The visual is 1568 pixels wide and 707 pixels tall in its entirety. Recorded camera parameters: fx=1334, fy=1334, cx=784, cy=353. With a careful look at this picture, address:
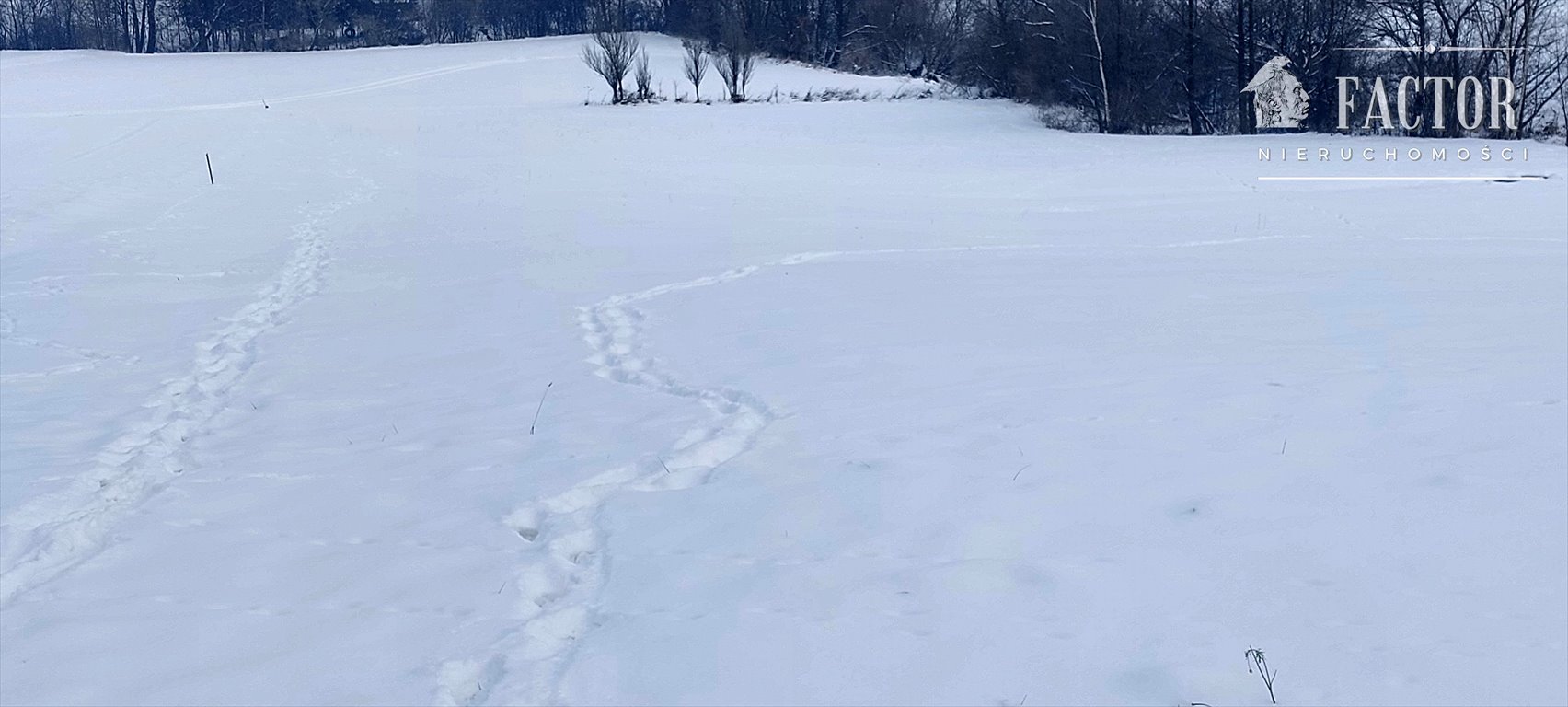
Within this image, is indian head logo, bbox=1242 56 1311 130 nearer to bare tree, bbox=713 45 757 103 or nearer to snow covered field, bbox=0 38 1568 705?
bare tree, bbox=713 45 757 103

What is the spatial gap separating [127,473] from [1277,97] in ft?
113

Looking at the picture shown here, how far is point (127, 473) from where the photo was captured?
6.69 metres

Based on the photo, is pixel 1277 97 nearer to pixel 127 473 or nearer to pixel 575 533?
pixel 575 533

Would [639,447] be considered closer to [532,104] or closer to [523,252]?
[523,252]

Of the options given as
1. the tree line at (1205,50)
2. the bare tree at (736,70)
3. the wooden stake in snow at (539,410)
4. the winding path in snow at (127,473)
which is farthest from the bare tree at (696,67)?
the wooden stake in snow at (539,410)

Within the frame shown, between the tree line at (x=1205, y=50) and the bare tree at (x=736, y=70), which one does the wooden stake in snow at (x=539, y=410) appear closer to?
the tree line at (x=1205, y=50)

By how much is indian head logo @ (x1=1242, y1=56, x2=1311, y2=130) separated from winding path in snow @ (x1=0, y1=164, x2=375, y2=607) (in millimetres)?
30652

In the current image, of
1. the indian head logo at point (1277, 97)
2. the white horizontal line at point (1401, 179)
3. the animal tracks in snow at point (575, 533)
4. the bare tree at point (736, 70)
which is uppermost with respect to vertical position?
the bare tree at point (736, 70)

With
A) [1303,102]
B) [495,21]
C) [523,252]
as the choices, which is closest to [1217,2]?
[1303,102]

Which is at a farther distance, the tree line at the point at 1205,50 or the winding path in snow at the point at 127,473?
the tree line at the point at 1205,50

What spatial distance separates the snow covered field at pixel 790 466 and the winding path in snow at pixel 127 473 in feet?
0.11

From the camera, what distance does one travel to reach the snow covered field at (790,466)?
14.4 ft

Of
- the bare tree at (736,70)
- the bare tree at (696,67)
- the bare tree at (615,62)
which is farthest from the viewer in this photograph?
the bare tree at (696,67)

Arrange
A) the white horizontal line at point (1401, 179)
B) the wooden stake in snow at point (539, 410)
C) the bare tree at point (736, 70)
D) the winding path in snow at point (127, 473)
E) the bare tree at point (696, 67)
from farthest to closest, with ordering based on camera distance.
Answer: the bare tree at point (696, 67)
the bare tree at point (736, 70)
the white horizontal line at point (1401, 179)
the wooden stake in snow at point (539, 410)
the winding path in snow at point (127, 473)
